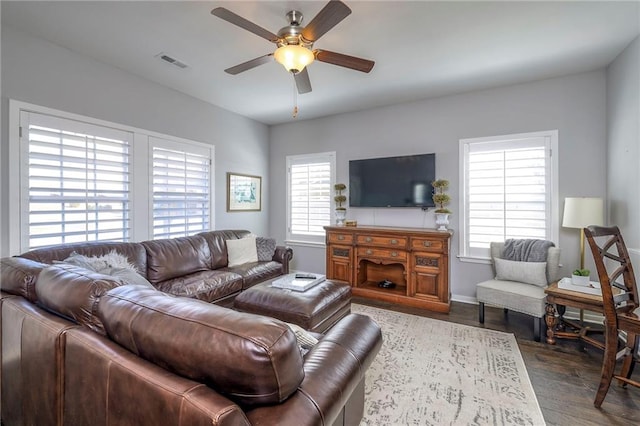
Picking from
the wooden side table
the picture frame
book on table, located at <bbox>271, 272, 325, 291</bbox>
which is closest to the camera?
the wooden side table

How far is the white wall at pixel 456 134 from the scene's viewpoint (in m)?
3.29

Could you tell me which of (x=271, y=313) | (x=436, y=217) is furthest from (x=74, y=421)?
(x=436, y=217)

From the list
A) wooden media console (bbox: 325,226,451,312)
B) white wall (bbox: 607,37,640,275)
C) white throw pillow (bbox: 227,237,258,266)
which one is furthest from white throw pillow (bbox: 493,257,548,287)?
white throw pillow (bbox: 227,237,258,266)

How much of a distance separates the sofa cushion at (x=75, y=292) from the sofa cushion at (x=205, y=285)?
1489 millimetres

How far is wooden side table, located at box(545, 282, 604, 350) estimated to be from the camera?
2430 mm

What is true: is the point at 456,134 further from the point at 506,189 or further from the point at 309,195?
the point at 309,195

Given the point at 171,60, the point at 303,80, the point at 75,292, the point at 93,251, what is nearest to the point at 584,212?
the point at 303,80

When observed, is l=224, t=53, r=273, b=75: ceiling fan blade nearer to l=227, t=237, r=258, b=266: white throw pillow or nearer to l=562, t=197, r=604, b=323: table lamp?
l=227, t=237, r=258, b=266: white throw pillow

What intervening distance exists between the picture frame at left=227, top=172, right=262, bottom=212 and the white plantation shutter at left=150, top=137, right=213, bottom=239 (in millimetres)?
426

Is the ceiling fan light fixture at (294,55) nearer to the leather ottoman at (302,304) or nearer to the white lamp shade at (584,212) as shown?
the leather ottoman at (302,304)

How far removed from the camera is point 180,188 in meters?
4.02

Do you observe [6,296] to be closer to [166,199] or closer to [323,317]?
[323,317]

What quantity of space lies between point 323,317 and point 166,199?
275cm

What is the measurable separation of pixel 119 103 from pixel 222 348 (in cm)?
362
